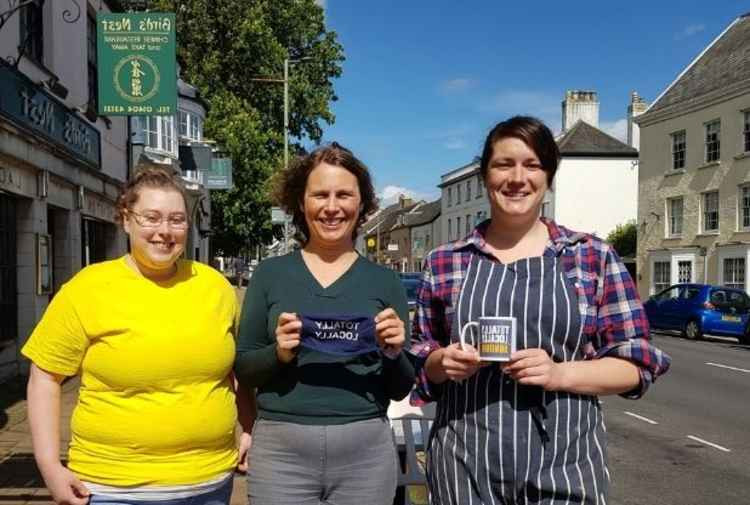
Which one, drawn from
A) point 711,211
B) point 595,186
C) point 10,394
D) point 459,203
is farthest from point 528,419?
point 459,203

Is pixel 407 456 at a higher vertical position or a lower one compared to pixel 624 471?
higher

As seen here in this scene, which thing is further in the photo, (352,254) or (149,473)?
(352,254)

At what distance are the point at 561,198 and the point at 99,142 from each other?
28.2 metres

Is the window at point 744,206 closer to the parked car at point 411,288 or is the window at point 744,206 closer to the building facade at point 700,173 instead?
the building facade at point 700,173

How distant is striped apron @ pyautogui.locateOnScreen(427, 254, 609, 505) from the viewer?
1.95 m

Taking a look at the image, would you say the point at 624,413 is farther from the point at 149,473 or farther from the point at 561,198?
the point at 561,198

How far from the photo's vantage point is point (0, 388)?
7.97m

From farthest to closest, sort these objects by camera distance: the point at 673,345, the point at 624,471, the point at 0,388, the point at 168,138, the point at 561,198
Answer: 1. the point at 561,198
2. the point at 168,138
3. the point at 673,345
4. the point at 0,388
5. the point at 624,471

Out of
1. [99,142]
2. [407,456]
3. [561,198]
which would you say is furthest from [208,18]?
[407,456]

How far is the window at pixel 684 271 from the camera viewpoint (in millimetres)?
25062

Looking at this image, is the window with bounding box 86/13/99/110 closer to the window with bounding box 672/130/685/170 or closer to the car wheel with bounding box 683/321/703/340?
the car wheel with bounding box 683/321/703/340

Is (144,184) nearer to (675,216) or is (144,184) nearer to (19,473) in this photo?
(19,473)

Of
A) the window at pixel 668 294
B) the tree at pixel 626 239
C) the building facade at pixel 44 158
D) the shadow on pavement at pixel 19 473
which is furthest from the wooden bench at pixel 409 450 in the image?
the tree at pixel 626 239

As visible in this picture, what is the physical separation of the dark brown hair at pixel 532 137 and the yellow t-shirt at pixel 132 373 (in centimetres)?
115
